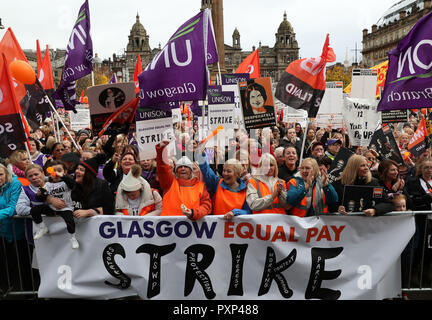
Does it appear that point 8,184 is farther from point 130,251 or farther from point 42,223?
point 130,251

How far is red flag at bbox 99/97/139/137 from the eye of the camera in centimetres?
607

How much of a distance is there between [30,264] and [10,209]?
696 mm

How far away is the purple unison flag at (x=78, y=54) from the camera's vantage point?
8.18m

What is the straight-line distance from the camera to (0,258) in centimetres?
488

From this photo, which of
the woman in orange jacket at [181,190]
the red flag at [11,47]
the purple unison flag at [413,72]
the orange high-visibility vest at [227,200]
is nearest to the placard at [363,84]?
the purple unison flag at [413,72]

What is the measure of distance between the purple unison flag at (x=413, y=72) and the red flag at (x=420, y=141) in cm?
247

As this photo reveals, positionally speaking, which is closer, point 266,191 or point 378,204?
point 378,204

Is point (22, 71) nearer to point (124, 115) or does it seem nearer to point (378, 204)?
point (124, 115)

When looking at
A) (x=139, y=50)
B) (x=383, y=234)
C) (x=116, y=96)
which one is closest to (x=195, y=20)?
(x=116, y=96)

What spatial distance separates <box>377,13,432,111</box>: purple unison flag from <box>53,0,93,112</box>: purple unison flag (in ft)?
17.9

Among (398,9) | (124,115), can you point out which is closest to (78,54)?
(124,115)

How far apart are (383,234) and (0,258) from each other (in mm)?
4264

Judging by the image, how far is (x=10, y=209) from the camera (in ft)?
15.2

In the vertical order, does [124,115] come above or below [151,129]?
above
